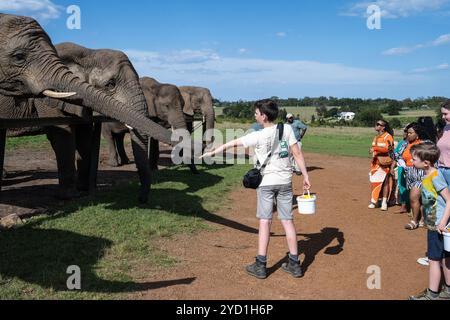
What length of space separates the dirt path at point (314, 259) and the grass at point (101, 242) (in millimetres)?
298

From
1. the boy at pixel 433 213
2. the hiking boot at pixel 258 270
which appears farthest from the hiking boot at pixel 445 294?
the hiking boot at pixel 258 270

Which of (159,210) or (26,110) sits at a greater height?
(26,110)

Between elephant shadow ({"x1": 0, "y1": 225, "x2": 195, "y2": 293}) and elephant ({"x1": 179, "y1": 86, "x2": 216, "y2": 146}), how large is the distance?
1318 centimetres

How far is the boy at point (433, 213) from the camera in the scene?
4746mm

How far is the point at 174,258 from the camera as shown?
231 inches

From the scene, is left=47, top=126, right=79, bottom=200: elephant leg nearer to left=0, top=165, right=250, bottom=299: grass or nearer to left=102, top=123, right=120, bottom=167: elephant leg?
left=0, top=165, right=250, bottom=299: grass

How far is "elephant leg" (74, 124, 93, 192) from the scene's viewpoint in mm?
9773

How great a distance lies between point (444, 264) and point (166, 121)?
10.6 meters

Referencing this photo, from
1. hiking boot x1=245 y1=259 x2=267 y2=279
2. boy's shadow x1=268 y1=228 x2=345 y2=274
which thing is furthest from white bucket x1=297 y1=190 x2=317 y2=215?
hiking boot x1=245 y1=259 x2=267 y2=279

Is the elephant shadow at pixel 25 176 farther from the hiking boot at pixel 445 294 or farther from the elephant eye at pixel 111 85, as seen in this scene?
the hiking boot at pixel 445 294

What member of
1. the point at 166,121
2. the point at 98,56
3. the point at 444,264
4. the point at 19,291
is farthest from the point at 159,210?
the point at 166,121

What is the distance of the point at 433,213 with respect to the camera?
15.8ft

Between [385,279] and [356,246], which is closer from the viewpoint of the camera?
[385,279]

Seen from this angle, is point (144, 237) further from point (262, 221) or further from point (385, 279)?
point (385, 279)
